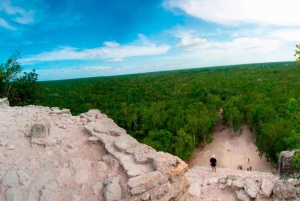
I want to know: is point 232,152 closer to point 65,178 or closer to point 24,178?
point 65,178

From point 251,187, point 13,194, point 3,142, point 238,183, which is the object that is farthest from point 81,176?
point 251,187

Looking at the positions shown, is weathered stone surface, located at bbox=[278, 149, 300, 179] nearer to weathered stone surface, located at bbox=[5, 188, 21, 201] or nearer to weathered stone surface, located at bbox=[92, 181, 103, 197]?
weathered stone surface, located at bbox=[92, 181, 103, 197]

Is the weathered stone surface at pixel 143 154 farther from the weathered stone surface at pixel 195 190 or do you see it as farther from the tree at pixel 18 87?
the tree at pixel 18 87

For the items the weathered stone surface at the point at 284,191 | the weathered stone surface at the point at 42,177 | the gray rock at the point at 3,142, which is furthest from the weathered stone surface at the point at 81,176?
the weathered stone surface at the point at 284,191

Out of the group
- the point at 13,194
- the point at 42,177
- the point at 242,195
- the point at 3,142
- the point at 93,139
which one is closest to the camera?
the point at 13,194

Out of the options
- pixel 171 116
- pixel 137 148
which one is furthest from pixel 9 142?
pixel 171 116

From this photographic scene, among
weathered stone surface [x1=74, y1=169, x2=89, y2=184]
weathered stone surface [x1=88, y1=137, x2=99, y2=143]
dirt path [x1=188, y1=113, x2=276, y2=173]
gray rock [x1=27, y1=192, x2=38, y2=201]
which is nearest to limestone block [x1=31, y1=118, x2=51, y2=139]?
weathered stone surface [x1=88, y1=137, x2=99, y2=143]
